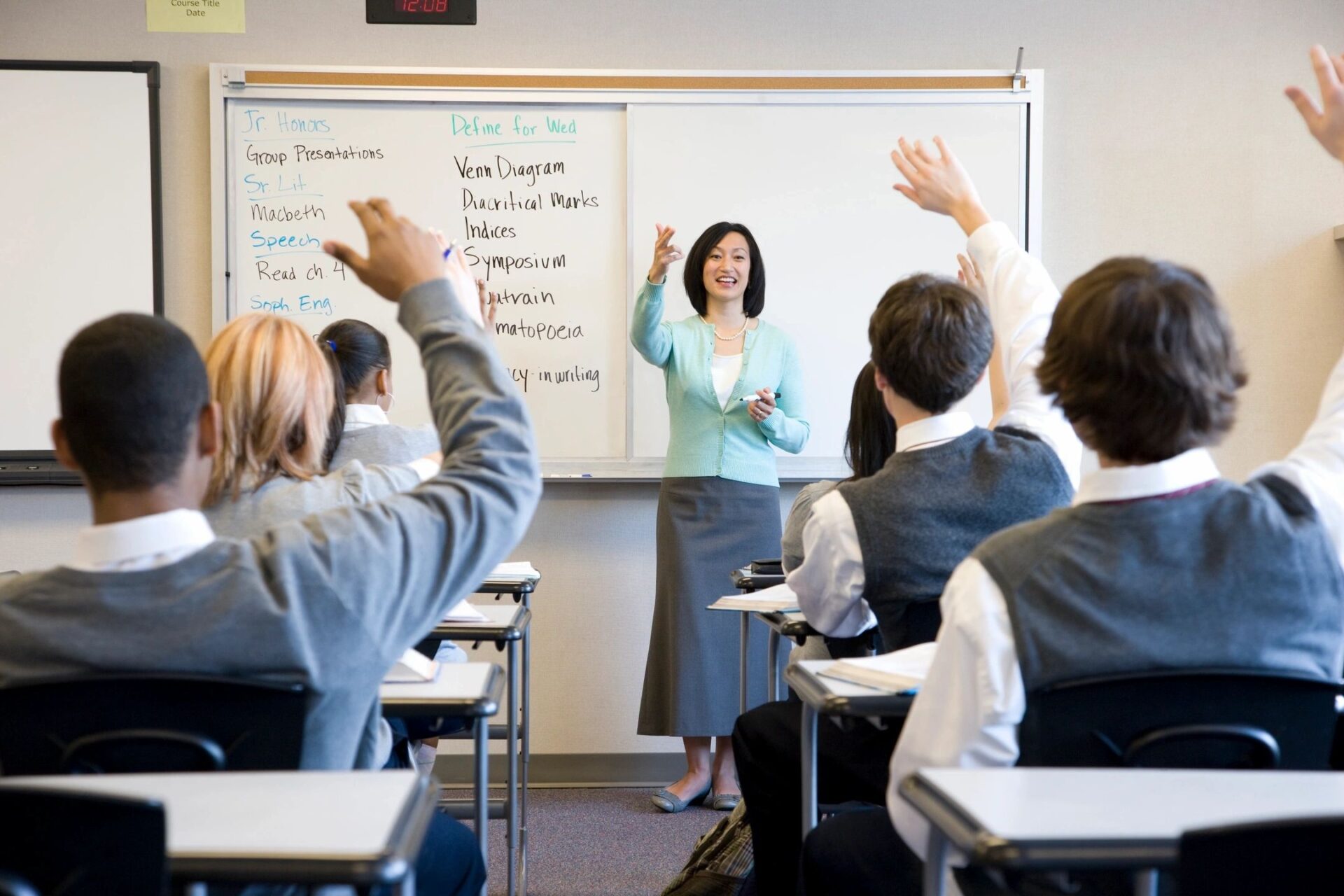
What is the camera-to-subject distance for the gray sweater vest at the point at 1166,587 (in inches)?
46.4

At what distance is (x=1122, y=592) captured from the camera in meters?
1.19

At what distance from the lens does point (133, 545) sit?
1165 millimetres

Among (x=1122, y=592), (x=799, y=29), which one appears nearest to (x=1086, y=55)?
(x=799, y=29)

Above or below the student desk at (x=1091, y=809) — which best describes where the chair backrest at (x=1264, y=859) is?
above

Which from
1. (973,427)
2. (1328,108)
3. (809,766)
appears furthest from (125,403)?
(1328,108)

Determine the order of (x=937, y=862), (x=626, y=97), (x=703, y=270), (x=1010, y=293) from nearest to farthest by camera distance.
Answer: (x=937, y=862), (x=1010, y=293), (x=703, y=270), (x=626, y=97)

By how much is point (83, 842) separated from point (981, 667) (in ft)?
2.67

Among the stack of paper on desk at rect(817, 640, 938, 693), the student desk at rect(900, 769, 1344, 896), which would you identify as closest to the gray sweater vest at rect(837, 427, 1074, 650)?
the stack of paper on desk at rect(817, 640, 938, 693)

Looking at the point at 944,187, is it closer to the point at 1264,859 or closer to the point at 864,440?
the point at 864,440

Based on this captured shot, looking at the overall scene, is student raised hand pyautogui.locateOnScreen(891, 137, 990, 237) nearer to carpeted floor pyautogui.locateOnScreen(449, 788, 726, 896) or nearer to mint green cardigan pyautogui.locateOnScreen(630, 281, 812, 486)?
mint green cardigan pyautogui.locateOnScreen(630, 281, 812, 486)

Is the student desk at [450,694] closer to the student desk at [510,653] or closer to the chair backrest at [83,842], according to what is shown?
the student desk at [510,653]

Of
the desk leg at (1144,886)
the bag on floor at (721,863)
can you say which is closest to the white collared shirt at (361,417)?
the bag on floor at (721,863)

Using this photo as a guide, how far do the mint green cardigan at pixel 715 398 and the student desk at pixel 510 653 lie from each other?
106 cm

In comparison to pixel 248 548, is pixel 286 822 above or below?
below
